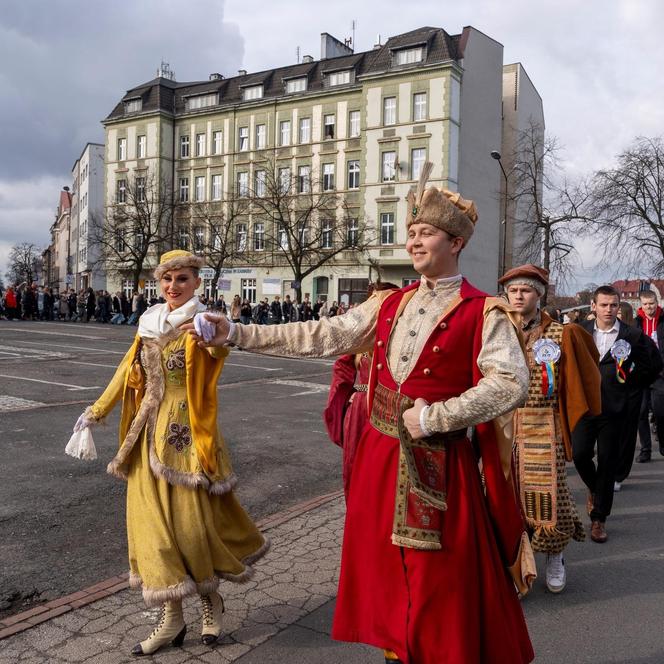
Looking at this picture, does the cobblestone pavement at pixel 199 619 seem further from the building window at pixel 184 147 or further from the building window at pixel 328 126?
the building window at pixel 184 147

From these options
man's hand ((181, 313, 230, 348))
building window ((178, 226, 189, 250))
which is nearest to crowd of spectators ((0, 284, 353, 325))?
building window ((178, 226, 189, 250))

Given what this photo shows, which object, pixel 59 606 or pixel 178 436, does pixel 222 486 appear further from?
pixel 59 606

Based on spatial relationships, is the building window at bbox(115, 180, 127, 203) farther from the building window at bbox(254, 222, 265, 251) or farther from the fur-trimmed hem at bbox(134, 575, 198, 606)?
the fur-trimmed hem at bbox(134, 575, 198, 606)

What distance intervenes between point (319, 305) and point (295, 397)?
85.8ft

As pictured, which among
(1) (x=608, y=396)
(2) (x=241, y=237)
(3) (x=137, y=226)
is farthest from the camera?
(2) (x=241, y=237)

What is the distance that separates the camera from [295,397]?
1295 centimetres

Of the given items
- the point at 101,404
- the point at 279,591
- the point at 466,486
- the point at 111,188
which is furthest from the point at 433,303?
the point at 111,188

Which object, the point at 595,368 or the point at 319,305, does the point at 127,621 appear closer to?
the point at 595,368

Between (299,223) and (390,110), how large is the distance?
30.1 feet

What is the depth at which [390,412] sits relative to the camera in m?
2.76

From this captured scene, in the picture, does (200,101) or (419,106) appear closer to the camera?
(419,106)

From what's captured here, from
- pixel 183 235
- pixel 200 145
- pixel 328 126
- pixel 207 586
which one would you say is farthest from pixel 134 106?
pixel 207 586

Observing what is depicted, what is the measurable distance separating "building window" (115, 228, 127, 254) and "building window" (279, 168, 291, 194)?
10845 millimetres

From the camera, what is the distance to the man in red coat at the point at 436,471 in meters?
2.58
